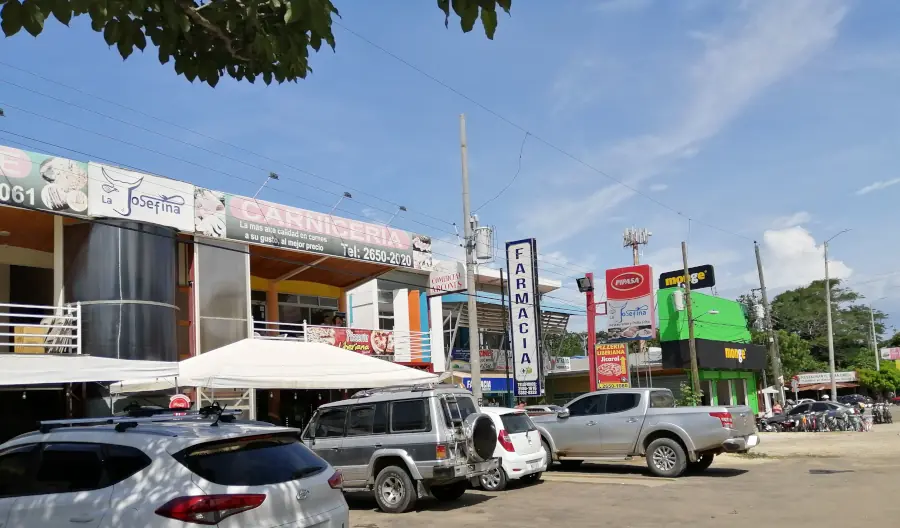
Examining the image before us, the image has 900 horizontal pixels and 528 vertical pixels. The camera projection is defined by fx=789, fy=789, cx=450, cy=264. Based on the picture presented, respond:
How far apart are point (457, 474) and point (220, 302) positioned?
11.8m

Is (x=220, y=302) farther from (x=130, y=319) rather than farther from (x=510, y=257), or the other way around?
(x=510, y=257)

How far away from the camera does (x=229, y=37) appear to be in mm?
5465

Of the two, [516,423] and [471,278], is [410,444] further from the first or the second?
[471,278]

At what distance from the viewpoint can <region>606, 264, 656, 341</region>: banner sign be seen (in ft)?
118

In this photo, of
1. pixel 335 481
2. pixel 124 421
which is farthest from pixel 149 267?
pixel 335 481

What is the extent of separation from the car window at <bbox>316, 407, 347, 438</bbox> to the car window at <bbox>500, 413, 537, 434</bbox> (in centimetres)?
319

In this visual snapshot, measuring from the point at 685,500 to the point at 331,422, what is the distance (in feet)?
19.9

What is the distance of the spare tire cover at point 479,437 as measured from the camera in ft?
41.2

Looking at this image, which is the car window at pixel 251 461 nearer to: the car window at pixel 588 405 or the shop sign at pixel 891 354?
the car window at pixel 588 405

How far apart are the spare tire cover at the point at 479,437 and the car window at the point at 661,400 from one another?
5540 millimetres

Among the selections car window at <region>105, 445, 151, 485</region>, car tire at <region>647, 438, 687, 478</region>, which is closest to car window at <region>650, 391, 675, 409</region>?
car tire at <region>647, 438, 687, 478</region>

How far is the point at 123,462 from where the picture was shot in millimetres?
5566

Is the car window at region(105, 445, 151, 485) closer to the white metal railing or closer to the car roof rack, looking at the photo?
the car roof rack

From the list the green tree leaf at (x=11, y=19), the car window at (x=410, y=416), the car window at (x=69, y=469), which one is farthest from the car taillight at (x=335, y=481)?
the car window at (x=410, y=416)
